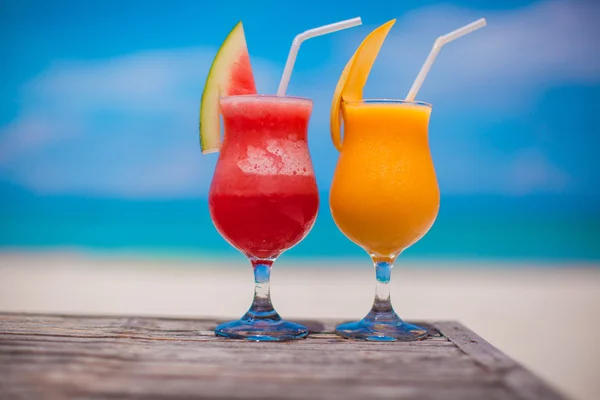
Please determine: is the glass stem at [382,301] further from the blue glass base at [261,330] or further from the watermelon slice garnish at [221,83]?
the watermelon slice garnish at [221,83]

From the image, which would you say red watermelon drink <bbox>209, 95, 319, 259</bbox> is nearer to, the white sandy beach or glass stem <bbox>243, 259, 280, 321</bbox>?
glass stem <bbox>243, 259, 280, 321</bbox>

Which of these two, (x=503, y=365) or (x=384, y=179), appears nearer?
(x=503, y=365)

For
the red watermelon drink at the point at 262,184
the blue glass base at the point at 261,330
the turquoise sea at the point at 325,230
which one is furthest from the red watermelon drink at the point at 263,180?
the turquoise sea at the point at 325,230

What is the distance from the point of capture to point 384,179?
64.6 inches

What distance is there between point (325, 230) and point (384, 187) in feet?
18.3

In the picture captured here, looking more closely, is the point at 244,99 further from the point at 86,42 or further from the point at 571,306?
the point at 86,42

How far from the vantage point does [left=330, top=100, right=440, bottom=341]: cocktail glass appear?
64.5 inches

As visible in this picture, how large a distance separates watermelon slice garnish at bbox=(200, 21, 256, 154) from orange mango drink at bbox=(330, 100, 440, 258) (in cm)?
27

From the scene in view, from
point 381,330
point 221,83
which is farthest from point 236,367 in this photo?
point 221,83

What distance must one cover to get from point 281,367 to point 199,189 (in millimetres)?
6049

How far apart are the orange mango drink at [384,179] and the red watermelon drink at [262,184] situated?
9cm

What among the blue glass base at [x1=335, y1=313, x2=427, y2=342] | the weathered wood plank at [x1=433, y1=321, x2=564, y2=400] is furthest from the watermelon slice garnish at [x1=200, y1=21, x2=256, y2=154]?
the weathered wood plank at [x1=433, y1=321, x2=564, y2=400]

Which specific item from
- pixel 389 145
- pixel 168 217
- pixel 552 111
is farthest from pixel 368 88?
pixel 389 145

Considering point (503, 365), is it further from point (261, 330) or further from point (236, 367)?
point (261, 330)
